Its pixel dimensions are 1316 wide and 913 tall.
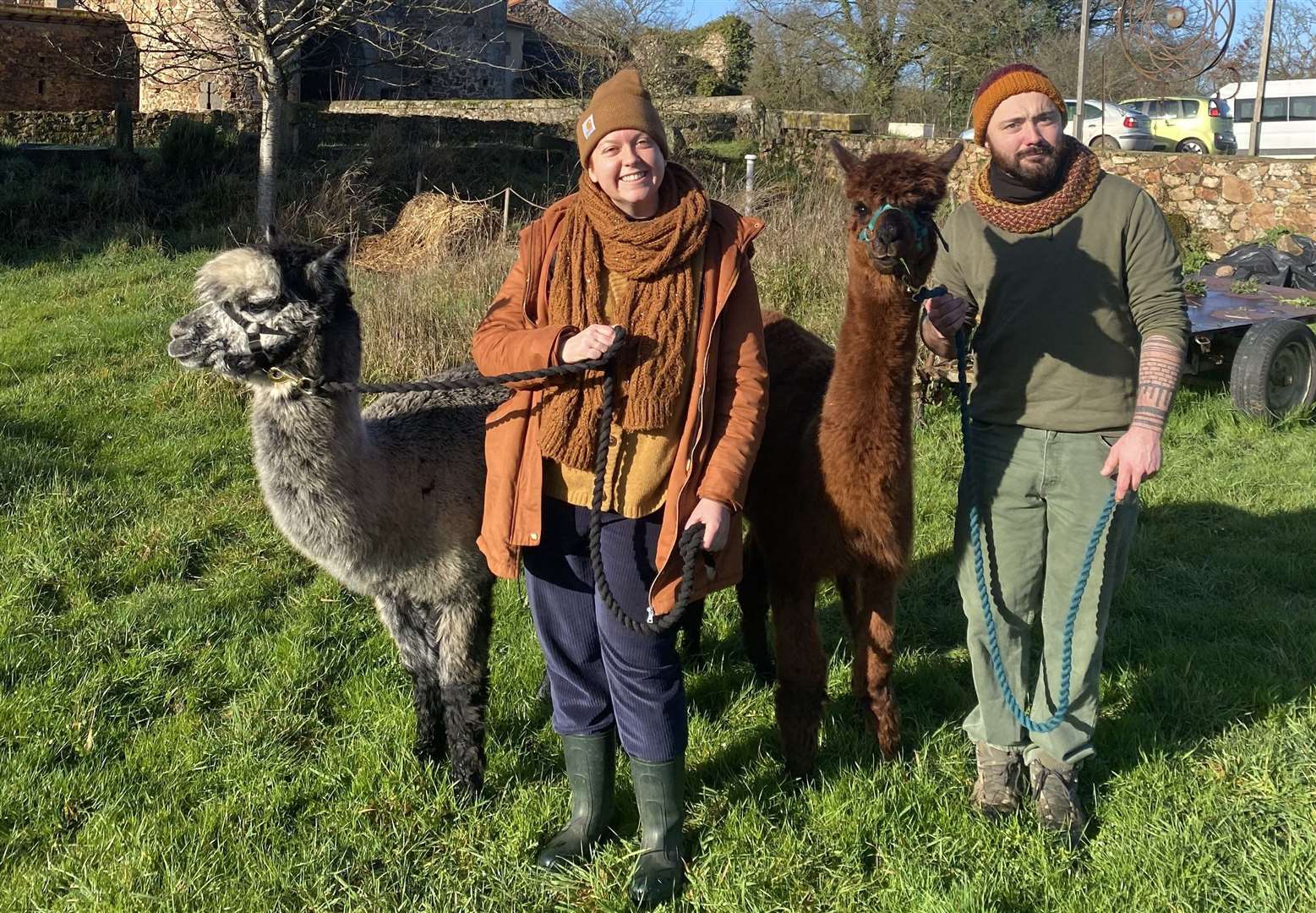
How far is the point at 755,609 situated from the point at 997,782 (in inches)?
50.2

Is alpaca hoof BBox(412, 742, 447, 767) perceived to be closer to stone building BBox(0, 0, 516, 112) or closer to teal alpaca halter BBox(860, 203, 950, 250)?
teal alpaca halter BBox(860, 203, 950, 250)

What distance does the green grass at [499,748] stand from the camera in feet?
8.63

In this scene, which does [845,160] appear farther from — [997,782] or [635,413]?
[997,782]

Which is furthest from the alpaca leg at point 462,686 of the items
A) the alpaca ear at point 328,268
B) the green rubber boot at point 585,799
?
the alpaca ear at point 328,268

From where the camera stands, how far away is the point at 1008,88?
8.65ft

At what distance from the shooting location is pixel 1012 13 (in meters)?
23.0

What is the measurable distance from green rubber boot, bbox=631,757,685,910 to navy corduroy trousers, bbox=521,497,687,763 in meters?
0.05

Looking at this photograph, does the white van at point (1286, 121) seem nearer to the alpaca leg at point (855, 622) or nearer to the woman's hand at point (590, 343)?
the alpaca leg at point (855, 622)

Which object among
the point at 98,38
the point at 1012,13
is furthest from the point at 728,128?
the point at 98,38

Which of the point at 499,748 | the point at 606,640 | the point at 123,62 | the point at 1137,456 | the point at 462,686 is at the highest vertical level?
the point at 123,62

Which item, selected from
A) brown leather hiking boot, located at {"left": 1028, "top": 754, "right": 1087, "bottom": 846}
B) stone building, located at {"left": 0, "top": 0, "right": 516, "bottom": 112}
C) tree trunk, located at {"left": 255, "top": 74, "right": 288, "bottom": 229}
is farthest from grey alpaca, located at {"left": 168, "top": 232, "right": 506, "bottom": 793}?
stone building, located at {"left": 0, "top": 0, "right": 516, "bottom": 112}

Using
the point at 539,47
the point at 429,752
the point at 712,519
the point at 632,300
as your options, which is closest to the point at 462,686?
the point at 429,752

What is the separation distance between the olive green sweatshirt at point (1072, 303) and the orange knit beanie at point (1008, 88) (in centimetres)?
26

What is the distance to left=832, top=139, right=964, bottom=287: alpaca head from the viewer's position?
8.42 ft
